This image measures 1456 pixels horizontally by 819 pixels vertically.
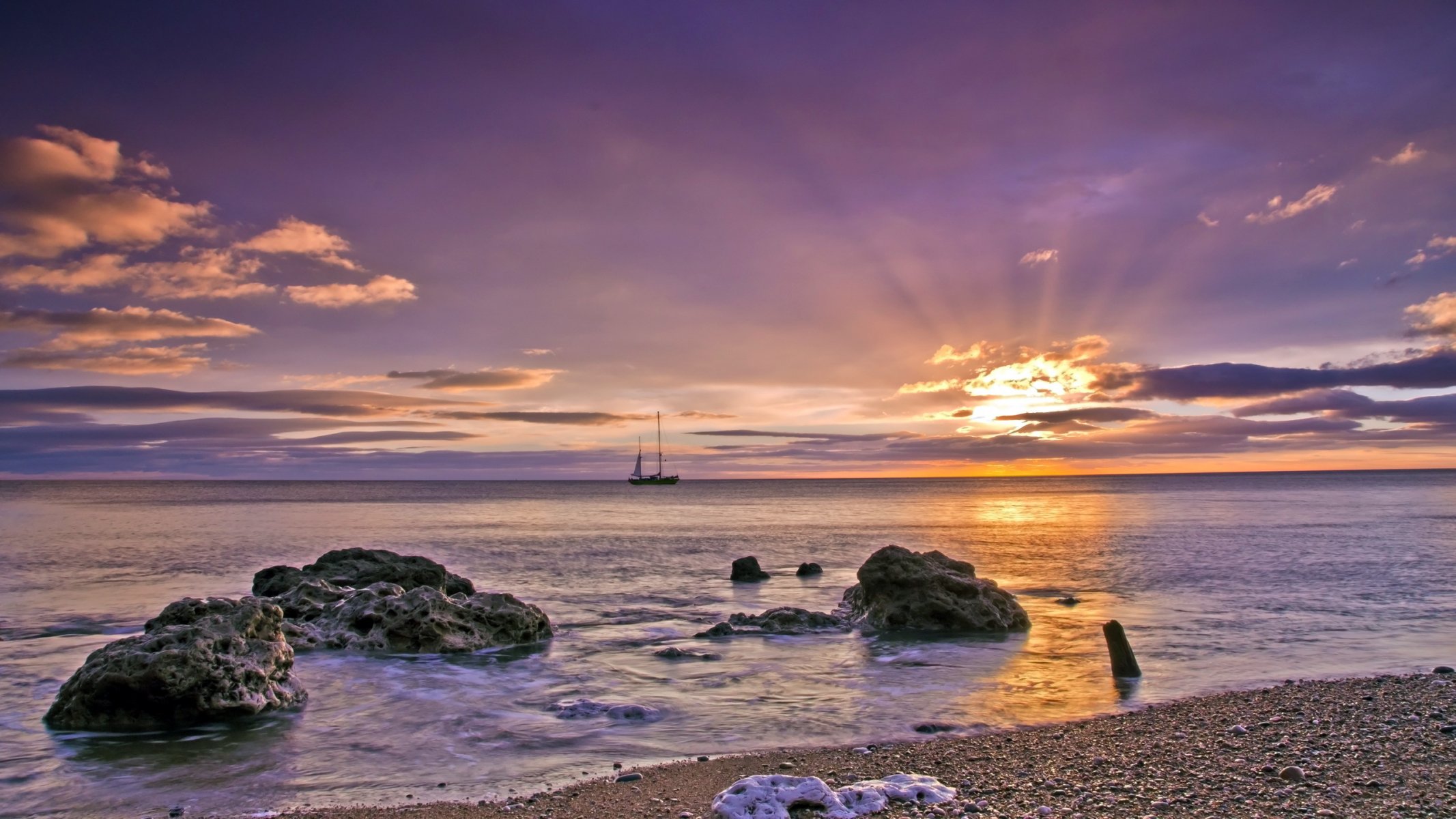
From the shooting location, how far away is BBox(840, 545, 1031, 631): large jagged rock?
20.0 metres

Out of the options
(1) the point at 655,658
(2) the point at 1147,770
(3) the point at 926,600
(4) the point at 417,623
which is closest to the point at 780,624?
(3) the point at 926,600

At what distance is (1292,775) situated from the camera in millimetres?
8477

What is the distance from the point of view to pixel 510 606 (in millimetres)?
19406

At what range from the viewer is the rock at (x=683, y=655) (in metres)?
17.2

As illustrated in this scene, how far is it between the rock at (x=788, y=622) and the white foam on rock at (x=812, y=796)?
11.9m

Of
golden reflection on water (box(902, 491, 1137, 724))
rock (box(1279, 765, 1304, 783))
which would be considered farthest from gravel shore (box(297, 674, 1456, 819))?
golden reflection on water (box(902, 491, 1137, 724))

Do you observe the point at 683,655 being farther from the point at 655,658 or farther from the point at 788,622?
the point at 788,622

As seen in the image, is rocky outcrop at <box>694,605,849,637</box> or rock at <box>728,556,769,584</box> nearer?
rocky outcrop at <box>694,605,849,637</box>

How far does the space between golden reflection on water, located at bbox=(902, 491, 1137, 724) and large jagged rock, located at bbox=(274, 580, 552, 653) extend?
1027 cm

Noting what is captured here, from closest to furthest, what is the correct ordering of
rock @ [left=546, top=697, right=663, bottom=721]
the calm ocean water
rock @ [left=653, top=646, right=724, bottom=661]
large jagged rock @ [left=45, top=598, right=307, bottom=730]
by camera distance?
the calm ocean water, large jagged rock @ [left=45, top=598, right=307, bottom=730], rock @ [left=546, top=697, right=663, bottom=721], rock @ [left=653, top=646, right=724, bottom=661]

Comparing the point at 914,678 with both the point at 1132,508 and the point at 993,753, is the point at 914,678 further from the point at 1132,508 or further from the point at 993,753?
the point at 1132,508

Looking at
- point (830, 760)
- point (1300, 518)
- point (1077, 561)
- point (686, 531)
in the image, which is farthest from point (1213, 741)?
point (1300, 518)

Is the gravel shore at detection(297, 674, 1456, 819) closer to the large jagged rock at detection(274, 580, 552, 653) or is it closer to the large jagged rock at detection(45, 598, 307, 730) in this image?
the large jagged rock at detection(45, 598, 307, 730)

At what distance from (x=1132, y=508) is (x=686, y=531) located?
181 ft
